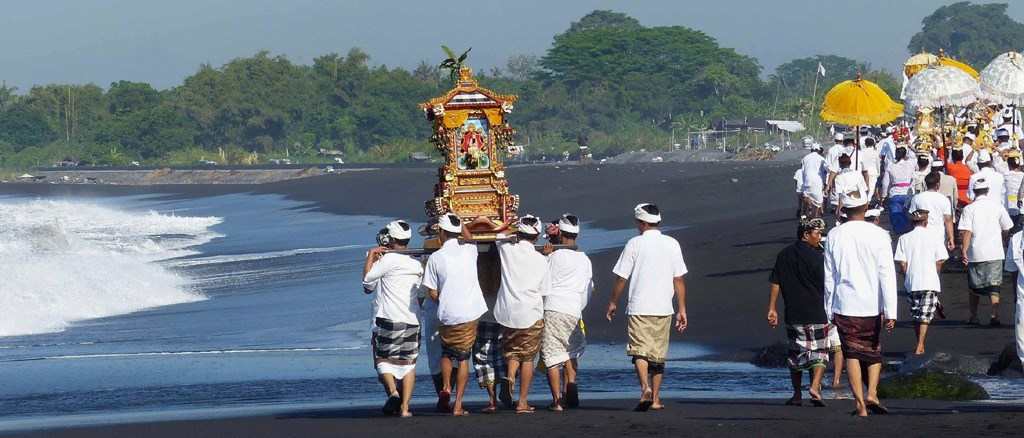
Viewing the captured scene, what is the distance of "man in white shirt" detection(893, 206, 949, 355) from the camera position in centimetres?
1437

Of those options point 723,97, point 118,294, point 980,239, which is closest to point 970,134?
point 980,239

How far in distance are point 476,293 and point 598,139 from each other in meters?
79.8

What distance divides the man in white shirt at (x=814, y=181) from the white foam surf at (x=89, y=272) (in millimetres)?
8861

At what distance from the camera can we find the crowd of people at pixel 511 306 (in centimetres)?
1152

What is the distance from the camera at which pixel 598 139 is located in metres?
91.1

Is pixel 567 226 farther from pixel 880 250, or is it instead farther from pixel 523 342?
pixel 880 250

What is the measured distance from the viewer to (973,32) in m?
136

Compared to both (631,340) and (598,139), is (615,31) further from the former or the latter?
(631,340)

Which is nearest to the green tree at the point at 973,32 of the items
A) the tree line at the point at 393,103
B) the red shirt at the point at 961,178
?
the tree line at the point at 393,103

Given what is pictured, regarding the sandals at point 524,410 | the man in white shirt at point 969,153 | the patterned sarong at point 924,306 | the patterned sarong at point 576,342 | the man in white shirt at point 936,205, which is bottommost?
the sandals at point 524,410

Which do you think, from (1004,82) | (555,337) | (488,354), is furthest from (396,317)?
(1004,82)

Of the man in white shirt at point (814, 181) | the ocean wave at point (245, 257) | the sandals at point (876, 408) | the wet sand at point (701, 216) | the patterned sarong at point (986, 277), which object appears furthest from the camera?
the ocean wave at point (245, 257)

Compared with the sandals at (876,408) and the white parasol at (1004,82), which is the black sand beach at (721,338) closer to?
the sandals at (876,408)

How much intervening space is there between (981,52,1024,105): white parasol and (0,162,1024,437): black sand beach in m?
3.58
